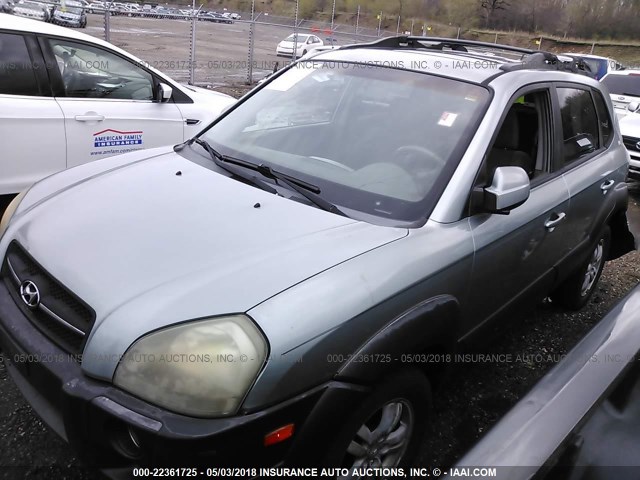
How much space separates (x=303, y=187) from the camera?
2.41 m

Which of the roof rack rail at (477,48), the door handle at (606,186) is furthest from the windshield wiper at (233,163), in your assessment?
the door handle at (606,186)

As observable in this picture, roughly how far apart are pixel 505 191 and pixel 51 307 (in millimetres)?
1822

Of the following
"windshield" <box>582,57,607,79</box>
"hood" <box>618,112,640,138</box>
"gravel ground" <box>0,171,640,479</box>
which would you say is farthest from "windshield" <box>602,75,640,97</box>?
"gravel ground" <box>0,171,640,479</box>

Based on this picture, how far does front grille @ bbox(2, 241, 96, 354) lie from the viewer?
180 centimetres

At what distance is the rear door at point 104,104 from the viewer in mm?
4395

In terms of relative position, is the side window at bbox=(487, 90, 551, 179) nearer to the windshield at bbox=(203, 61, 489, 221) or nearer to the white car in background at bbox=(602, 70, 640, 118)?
the windshield at bbox=(203, 61, 489, 221)

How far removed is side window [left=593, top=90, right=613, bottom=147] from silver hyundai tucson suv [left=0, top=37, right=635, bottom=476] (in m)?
0.60

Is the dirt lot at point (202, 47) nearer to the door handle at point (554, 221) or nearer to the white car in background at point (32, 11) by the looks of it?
the white car in background at point (32, 11)

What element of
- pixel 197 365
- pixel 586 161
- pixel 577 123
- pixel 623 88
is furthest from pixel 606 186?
pixel 623 88

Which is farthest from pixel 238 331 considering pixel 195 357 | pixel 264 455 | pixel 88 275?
pixel 88 275

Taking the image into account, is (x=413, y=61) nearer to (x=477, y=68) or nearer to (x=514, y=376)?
(x=477, y=68)

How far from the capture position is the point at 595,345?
75.0 inches

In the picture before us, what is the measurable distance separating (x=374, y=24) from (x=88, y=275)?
46.2 meters

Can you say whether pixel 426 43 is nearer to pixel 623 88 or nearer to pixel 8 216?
pixel 8 216
